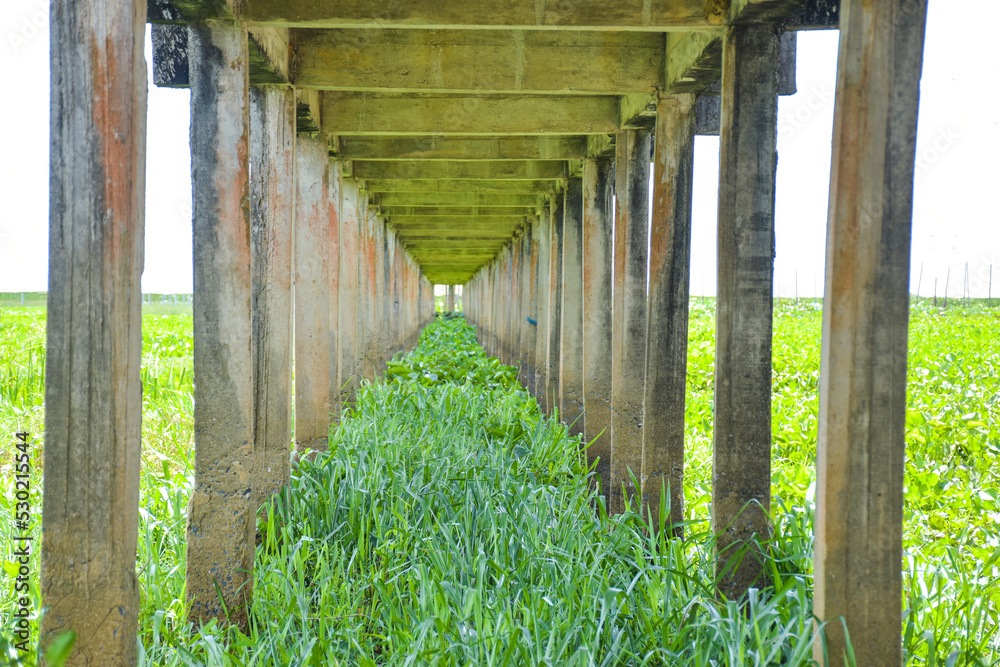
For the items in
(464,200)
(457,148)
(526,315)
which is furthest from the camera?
(526,315)

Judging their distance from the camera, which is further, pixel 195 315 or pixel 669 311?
pixel 669 311

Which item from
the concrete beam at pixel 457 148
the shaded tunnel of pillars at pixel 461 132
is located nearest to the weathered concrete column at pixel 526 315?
the concrete beam at pixel 457 148

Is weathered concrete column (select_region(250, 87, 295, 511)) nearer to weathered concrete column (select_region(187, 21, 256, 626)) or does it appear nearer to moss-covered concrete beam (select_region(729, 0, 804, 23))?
weathered concrete column (select_region(187, 21, 256, 626))

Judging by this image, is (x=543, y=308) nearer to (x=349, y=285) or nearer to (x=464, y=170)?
(x=464, y=170)

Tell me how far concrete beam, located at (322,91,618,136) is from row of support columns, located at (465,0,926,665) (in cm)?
46

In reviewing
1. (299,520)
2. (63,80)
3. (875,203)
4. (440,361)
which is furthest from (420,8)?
(440,361)

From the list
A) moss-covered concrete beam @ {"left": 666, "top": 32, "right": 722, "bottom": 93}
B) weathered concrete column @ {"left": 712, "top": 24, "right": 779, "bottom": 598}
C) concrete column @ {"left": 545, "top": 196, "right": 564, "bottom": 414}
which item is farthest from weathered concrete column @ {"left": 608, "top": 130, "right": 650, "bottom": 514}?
concrete column @ {"left": 545, "top": 196, "right": 564, "bottom": 414}

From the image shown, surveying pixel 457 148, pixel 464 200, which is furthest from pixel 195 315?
pixel 464 200

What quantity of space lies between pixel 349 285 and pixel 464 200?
2.79 m

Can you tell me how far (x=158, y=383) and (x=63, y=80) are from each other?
6.24 meters

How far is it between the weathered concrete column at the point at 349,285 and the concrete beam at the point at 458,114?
198 centimetres

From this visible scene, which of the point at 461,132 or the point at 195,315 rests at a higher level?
the point at 461,132

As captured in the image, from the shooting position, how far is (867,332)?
7.59 feet

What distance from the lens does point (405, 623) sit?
3.01 metres
